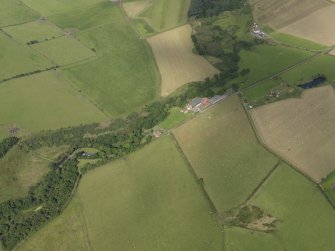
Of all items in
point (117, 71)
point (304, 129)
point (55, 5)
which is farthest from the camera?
point (55, 5)

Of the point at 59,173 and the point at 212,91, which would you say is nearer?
the point at 59,173

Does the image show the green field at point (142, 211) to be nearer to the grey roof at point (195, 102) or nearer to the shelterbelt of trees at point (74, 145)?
the shelterbelt of trees at point (74, 145)

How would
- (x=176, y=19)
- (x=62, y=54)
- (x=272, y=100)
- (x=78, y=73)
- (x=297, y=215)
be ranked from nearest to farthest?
(x=297, y=215), (x=272, y=100), (x=78, y=73), (x=62, y=54), (x=176, y=19)

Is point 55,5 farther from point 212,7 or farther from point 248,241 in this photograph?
point 248,241

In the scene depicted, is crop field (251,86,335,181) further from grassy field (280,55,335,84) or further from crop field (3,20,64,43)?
crop field (3,20,64,43)

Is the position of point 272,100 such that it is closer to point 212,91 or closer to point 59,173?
point 212,91

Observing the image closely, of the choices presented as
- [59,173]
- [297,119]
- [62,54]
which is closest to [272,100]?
[297,119]

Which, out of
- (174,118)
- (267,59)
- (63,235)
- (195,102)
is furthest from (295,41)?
(63,235)
